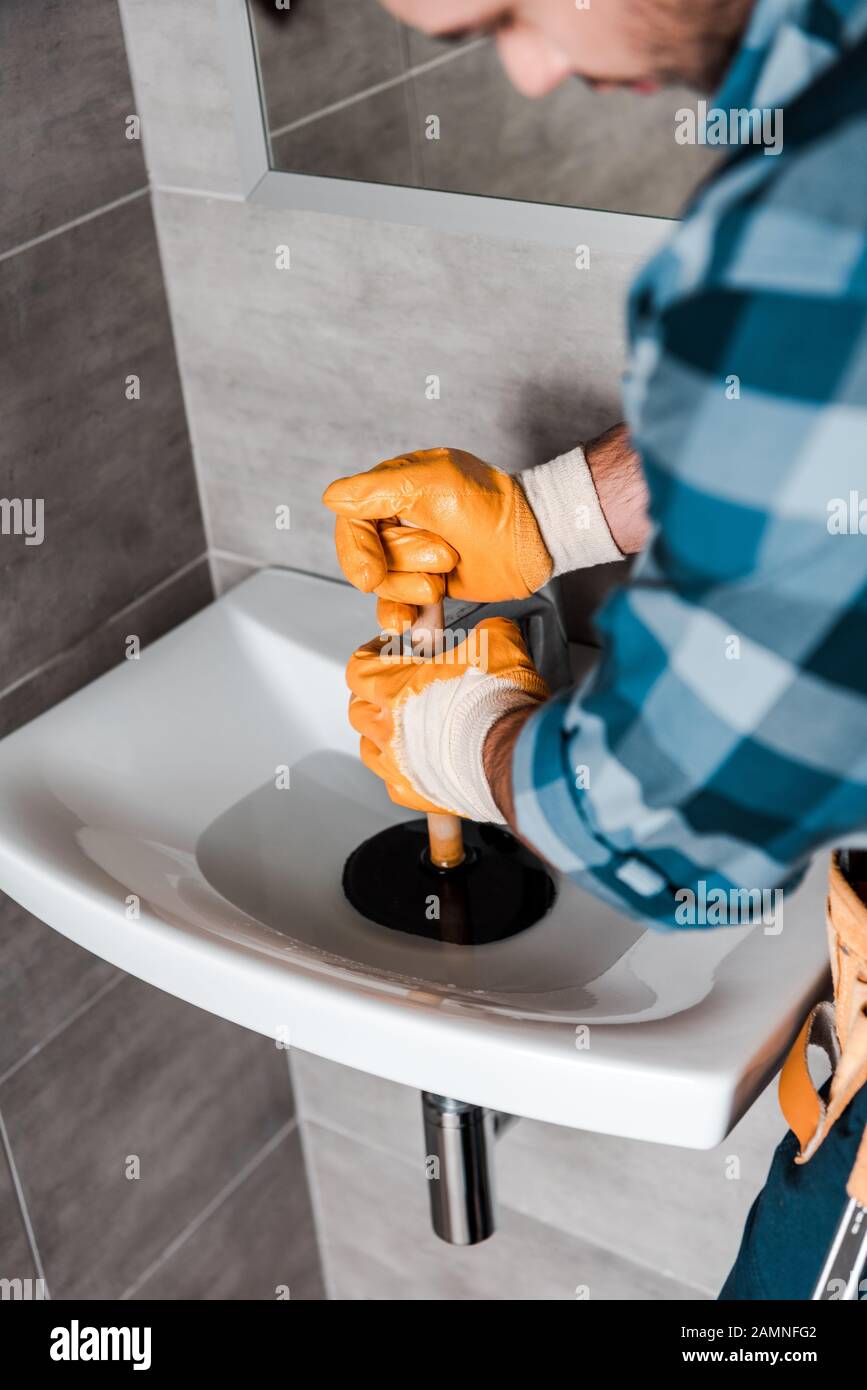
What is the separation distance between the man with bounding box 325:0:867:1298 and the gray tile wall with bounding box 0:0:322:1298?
40cm

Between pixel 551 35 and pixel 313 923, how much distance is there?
59 centimetres

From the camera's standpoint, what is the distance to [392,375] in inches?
42.1

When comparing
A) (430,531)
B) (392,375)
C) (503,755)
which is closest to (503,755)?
(503,755)

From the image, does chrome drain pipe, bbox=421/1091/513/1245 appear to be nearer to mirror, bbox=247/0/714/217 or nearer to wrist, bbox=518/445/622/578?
wrist, bbox=518/445/622/578

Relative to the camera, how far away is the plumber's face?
59 cm

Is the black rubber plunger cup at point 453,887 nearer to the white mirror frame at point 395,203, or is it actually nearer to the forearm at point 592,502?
the forearm at point 592,502

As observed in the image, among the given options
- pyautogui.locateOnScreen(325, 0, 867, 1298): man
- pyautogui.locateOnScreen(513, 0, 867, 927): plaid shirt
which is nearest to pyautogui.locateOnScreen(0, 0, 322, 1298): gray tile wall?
pyautogui.locateOnScreen(325, 0, 867, 1298): man

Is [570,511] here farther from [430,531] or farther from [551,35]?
[551,35]

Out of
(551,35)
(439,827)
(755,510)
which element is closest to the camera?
(755,510)

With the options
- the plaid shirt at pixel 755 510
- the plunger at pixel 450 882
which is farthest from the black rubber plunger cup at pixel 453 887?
the plaid shirt at pixel 755 510

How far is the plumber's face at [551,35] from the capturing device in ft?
1.95

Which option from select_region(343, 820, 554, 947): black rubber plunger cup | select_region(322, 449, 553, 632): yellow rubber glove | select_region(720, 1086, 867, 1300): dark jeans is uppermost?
select_region(322, 449, 553, 632): yellow rubber glove

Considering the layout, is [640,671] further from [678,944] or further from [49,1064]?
[49,1064]
